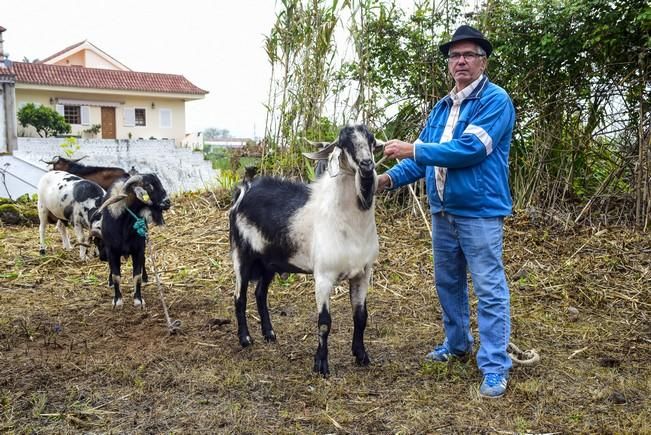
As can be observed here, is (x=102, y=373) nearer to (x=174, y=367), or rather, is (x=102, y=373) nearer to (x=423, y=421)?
(x=174, y=367)

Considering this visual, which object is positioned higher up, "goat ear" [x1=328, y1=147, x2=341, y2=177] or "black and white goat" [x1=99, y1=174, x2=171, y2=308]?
"goat ear" [x1=328, y1=147, x2=341, y2=177]

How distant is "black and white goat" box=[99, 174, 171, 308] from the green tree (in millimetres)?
21289

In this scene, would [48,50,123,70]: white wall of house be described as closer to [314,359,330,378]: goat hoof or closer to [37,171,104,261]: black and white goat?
[37,171,104,261]: black and white goat

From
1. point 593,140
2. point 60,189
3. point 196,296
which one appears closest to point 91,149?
point 60,189

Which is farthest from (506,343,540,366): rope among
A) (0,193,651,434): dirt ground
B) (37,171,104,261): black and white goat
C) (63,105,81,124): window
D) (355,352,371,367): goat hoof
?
(63,105,81,124): window

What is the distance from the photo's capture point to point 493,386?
11.8ft

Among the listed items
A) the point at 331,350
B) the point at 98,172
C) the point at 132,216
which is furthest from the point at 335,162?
the point at 98,172

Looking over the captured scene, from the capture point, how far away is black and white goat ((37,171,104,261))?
7426 mm

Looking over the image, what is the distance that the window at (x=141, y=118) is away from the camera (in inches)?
1201

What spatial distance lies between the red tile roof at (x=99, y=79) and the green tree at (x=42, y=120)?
2361 millimetres

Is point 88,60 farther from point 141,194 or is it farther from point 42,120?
point 141,194

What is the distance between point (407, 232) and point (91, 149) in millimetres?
15317

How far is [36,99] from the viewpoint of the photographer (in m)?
27.3

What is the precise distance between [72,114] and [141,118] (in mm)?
3281
